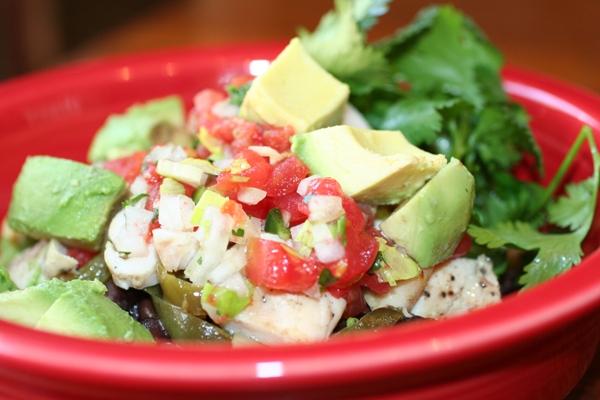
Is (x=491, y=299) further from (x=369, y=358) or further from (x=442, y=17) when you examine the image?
(x=442, y=17)

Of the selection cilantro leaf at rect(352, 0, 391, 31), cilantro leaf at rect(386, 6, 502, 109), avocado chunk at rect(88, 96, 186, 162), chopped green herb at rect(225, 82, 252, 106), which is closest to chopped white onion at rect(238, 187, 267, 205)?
chopped green herb at rect(225, 82, 252, 106)

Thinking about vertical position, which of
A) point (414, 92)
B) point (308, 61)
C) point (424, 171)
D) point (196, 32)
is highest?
point (308, 61)

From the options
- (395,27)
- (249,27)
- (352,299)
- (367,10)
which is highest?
(367,10)

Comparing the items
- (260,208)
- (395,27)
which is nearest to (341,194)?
(260,208)

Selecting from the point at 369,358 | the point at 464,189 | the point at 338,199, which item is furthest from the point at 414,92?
the point at 369,358

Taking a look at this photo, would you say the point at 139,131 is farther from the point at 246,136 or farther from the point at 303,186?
the point at 303,186

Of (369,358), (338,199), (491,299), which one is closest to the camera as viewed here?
(369,358)

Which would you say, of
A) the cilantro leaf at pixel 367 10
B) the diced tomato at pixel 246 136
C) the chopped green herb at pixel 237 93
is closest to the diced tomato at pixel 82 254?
the diced tomato at pixel 246 136
